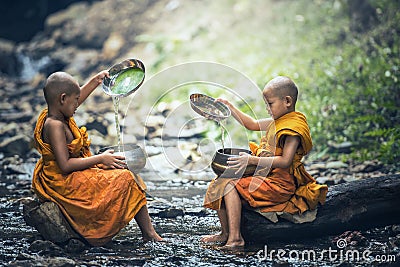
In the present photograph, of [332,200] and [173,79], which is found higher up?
[173,79]

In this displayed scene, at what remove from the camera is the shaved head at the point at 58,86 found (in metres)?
3.98

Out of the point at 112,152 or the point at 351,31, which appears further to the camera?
the point at 351,31

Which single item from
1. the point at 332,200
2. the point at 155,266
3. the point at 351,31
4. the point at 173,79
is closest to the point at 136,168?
the point at 155,266

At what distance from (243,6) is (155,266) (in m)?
9.61

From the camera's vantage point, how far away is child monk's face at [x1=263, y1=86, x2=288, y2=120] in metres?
4.18

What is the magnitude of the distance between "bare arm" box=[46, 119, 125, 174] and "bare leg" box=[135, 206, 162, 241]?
42 centimetres

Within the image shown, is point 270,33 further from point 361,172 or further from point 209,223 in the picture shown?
point 209,223

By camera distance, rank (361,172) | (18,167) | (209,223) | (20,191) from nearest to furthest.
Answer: (209,223), (20,191), (361,172), (18,167)

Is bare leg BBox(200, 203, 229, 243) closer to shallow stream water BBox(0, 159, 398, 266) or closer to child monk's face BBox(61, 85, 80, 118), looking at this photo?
shallow stream water BBox(0, 159, 398, 266)

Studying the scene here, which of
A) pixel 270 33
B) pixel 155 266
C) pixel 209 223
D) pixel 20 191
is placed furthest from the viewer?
pixel 270 33

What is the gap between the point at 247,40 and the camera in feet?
36.9

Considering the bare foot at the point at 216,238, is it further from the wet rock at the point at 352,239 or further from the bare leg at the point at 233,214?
the wet rock at the point at 352,239

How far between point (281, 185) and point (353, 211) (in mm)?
635

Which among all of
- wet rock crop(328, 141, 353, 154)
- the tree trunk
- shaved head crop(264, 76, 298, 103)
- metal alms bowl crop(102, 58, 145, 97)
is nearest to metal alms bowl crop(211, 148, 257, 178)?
the tree trunk
